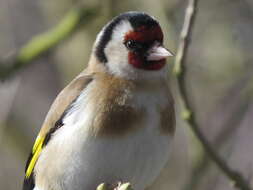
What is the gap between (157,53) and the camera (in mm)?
4211

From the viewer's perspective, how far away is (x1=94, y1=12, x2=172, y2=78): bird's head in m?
4.28

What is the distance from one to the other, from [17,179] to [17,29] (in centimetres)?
138

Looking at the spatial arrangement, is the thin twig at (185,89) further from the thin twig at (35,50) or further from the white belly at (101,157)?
the thin twig at (35,50)

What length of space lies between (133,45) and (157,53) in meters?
0.21

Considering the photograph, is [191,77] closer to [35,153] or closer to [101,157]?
[35,153]

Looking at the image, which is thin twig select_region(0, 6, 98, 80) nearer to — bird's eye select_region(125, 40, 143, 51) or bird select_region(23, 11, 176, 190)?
bird select_region(23, 11, 176, 190)

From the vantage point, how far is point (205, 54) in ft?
20.4

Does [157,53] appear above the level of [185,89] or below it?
above

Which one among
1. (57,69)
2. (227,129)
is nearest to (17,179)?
(57,69)

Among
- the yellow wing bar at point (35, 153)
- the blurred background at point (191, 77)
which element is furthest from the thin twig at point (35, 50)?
the yellow wing bar at point (35, 153)

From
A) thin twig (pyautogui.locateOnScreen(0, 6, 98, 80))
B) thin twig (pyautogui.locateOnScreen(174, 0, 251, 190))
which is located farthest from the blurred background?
thin twig (pyautogui.locateOnScreen(174, 0, 251, 190))

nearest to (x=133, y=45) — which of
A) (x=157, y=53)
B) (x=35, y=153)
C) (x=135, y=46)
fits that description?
(x=135, y=46)

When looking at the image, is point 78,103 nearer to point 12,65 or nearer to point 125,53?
point 125,53

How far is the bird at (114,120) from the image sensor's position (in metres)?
4.03
